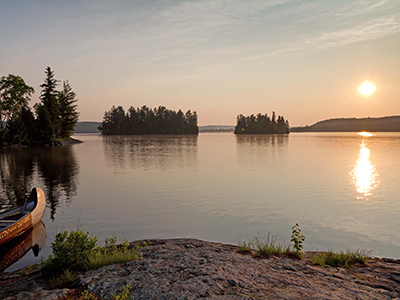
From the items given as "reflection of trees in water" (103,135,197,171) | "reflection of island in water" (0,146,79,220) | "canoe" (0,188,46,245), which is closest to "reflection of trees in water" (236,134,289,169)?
"reflection of trees in water" (103,135,197,171)

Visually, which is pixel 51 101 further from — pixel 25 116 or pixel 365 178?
pixel 365 178

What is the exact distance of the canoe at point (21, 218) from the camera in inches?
438

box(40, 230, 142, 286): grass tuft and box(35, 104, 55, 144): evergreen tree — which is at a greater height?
box(35, 104, 55, 144): evergreen tree

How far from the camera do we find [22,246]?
37.4 feet

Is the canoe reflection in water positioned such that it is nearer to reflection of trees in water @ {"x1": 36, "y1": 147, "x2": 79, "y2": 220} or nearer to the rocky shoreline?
the rocky shoreline

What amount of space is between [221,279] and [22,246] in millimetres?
9037

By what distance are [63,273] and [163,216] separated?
780cm

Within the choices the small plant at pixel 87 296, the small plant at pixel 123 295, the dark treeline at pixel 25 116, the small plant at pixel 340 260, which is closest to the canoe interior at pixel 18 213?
the small plant at pixel 87 296

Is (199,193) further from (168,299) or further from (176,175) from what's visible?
(168,299)

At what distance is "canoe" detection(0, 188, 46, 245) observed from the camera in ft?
36.5

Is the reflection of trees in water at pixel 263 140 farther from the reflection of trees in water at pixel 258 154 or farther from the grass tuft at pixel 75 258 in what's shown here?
the grass tuft at pixel 75 258

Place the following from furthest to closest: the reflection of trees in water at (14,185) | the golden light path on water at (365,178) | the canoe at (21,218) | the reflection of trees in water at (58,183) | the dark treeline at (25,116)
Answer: the dark treeline at (25,116) → the golden light path on water at (365,178) → the reflection of trees in water at (58,183) → the reflection of trees in water at (14,185) → the canoe at (21,218)

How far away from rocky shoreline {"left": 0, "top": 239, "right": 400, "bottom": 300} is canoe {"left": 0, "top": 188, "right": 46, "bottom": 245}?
9.45ft

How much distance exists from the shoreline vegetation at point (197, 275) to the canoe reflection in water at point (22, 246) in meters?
1.74
